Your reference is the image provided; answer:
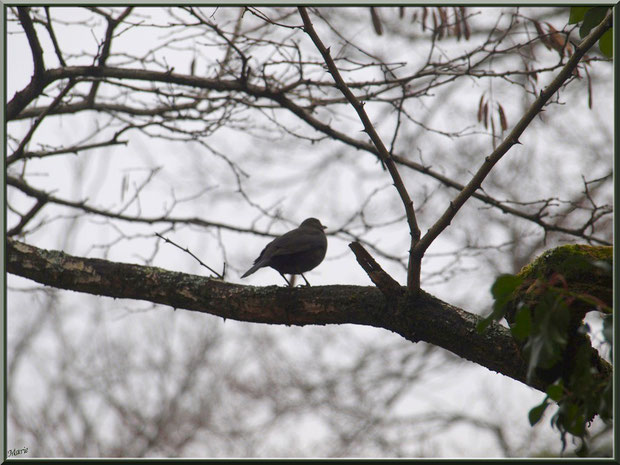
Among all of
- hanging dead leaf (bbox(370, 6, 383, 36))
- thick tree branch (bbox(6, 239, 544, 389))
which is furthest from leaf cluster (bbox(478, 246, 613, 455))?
hanging dead leaf (bbox(370, 6, 383, 36))

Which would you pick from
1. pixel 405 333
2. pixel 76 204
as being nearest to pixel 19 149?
pixel 76 204

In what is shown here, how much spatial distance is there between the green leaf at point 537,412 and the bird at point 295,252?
7.76 feet

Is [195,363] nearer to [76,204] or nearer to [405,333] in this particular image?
[76,204]

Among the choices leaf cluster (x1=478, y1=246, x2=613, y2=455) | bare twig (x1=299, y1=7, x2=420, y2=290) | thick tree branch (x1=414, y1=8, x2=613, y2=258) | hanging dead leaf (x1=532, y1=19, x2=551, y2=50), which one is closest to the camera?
leaf cluster (x1=478, y1=246, x2=613, y2=455)

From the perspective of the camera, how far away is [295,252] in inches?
169

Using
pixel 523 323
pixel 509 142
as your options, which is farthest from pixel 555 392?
pixel 509 142

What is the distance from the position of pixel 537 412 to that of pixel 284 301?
1.50m

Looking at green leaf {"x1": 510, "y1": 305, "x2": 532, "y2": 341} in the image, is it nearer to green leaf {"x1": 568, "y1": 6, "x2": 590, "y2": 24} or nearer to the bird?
green leaf {"x1": 568, "y1": 6, "x2": 590, "y2": 24}

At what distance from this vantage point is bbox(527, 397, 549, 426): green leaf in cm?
196

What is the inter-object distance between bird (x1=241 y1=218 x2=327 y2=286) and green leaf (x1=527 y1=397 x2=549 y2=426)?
237 cm

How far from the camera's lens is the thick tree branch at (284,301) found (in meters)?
2.96

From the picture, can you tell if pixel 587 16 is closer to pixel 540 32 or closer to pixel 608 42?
pixel 608 42

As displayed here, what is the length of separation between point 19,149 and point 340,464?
289 cm

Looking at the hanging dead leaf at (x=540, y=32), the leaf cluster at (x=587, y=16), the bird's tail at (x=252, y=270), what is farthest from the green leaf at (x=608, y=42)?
the bird's tail at (x=252, y=270)
